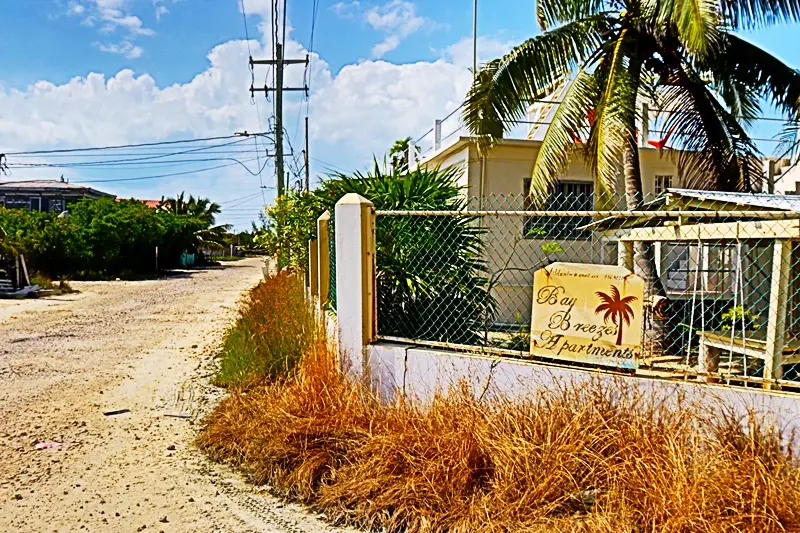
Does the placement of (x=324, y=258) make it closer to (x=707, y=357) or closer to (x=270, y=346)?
(x=270, y=346)

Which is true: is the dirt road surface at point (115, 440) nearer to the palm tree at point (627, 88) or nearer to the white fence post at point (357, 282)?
the white fence post at point (357, 282)

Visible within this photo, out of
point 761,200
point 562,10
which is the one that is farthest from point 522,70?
point 761,200

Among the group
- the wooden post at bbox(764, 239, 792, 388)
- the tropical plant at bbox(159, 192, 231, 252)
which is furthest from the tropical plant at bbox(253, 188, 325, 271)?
the tropical plant at bbox(159, 192, 231, 252)

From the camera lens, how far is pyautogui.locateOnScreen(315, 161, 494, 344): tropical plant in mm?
5480

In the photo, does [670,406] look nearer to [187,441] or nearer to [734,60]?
[187,441]

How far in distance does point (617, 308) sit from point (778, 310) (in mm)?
1020

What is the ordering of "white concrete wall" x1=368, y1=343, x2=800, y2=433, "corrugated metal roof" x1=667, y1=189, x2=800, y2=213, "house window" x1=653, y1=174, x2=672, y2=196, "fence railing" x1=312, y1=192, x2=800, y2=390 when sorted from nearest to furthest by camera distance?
"white concrete wall" x1=368, y1=343, x2=800, y2=433 → "fence railing" x1=312, y1=192, x2=800, y2=390 → "corrugated metal roof" x1=667, y1=189, x2=800, y2=213 → "house window" x1=653, y1=174, x2=672, y2=196

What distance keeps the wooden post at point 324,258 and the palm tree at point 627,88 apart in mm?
2851

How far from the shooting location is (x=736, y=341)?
4965 mm

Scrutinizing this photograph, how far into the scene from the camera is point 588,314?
4.11 m

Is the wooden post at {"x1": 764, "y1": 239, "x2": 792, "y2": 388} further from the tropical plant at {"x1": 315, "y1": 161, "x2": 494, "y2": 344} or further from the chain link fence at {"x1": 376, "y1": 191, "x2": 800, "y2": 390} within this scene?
the tropical plant at {"x1": 315, "y1": 161, "x2": 494, "y2": 344}

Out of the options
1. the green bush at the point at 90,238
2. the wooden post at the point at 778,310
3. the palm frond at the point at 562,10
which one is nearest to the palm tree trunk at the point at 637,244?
the palm frond at the point at 562,10

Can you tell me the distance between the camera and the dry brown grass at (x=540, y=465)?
319 centimetres

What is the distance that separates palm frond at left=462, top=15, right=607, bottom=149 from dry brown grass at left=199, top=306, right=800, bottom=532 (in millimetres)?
5050
